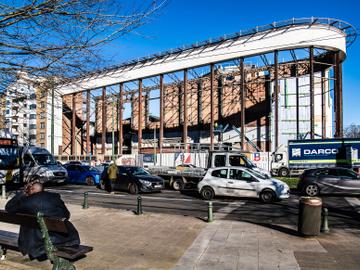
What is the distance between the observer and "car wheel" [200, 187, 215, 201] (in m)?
16.1

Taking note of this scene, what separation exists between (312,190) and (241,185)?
425 cm

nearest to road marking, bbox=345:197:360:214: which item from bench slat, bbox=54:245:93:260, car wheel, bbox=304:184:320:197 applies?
car wheel, bbox=304:184:320:197

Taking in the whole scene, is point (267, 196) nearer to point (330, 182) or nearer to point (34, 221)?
point (330, 182)

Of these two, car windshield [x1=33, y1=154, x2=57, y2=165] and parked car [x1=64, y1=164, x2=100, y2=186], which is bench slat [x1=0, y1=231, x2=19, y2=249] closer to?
parked car [x1=64, y1=164, x2=100, y2=186]

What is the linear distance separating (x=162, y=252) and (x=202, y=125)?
4979cm

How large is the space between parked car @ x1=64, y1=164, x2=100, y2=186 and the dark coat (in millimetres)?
17837

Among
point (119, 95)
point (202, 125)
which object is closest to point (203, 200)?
point (202, 125)

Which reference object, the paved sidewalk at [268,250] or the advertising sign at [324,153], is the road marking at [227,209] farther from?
the advertising sign at [324,153]

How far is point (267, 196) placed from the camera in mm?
15094

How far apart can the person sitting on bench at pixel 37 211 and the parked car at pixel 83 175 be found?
58.5ft

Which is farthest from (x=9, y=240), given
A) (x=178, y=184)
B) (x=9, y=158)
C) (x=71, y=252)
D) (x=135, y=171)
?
(x=9, y=158)

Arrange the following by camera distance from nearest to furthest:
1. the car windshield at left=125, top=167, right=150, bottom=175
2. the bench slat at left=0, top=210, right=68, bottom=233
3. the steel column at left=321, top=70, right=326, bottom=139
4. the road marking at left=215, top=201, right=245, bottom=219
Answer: the bench slat at left=0, top=210, right=68, bottom=233 < the road marking at left=215, top=201, right=245, bottom=219 < the car windshield at left=125, top=167, right=150, bottom=175 < the steel column at left=321, top=70, right=326, bottom=139

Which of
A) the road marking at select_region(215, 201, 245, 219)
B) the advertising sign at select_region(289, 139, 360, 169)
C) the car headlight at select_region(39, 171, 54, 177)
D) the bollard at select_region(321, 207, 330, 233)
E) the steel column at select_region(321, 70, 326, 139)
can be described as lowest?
the road marking at select_region(215, 201, 245, 219)

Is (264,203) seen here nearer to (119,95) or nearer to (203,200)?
(203,200)
